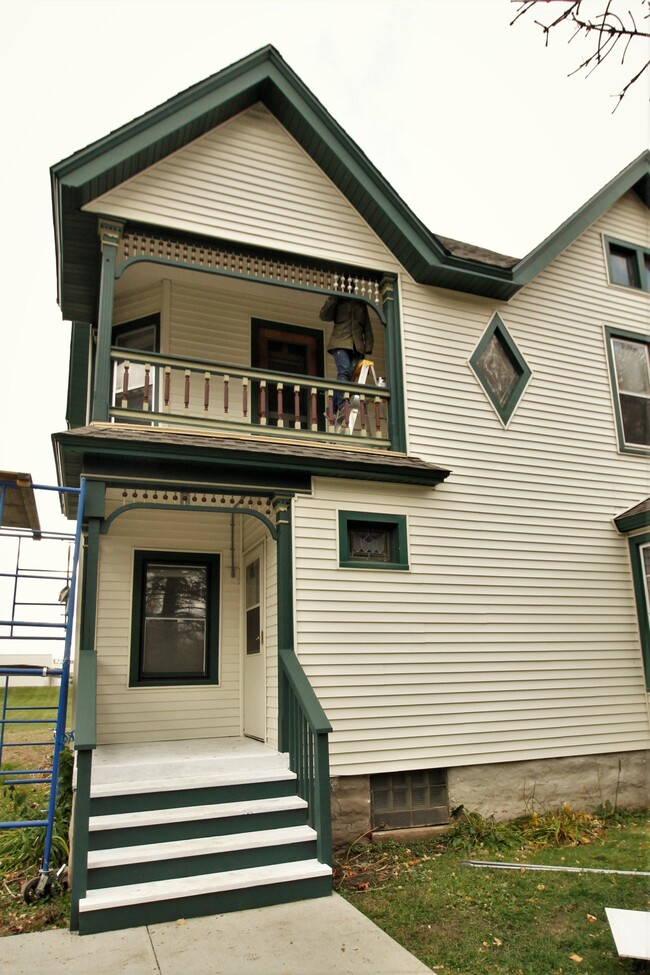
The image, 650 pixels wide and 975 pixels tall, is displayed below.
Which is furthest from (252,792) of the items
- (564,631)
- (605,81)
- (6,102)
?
(6,102)

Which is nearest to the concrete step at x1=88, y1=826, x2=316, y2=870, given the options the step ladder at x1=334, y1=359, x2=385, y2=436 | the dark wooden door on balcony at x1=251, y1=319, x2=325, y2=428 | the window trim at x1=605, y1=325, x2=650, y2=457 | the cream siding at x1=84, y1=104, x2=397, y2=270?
the step ladder at x1=334, y1=359, x2=385, y2=436

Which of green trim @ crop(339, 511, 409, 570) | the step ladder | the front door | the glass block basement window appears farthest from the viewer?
the step ladder

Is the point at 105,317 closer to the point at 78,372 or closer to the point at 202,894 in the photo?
the point at 78,372

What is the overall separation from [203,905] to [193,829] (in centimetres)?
64

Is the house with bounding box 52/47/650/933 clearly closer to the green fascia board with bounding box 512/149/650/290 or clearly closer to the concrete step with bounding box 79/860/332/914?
the green fascia board with bounding box 512/149/650/290

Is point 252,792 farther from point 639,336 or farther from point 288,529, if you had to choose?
point 639,336

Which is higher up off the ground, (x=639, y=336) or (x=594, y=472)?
(x=639, y=336)

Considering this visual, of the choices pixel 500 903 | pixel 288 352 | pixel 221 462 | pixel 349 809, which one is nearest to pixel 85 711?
pixel 221 462

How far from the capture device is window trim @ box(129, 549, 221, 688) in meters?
8.44

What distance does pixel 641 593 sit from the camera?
955 centimetres

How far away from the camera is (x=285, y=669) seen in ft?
22.9

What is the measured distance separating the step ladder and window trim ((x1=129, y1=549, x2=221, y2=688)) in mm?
2251

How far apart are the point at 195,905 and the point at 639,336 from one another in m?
9.57

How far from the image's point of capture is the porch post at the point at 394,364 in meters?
8.70
